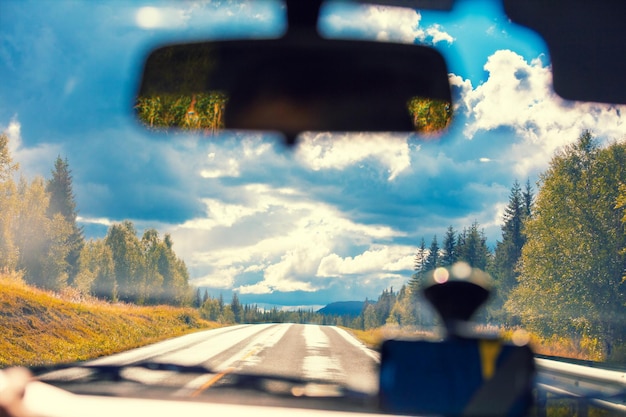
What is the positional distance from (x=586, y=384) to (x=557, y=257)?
6.92 feet

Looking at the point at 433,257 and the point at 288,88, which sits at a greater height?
the point at 288,88

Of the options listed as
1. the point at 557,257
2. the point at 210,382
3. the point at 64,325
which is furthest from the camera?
the point at 64,325

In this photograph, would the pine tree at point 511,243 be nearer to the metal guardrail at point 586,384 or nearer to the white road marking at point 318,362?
the metal guardrail at point 586,384

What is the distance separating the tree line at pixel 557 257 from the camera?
2496 mm

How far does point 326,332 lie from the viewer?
219 inches

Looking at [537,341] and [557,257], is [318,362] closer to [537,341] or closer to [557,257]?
[537,341]

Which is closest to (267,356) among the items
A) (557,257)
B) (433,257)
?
(433,257)

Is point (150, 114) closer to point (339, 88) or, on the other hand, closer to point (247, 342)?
point (339, 88)

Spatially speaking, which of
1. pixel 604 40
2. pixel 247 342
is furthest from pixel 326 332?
pixel 604 40

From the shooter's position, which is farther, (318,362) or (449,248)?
(318,362)

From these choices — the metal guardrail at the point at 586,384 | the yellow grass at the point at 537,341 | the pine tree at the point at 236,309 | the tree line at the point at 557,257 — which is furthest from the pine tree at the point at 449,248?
the pine tree at the point at 236,309

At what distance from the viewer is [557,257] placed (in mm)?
5215

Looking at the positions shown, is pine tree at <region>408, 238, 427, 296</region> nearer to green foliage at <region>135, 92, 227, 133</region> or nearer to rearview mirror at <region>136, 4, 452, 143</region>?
rearview mirror at <region>136, 4, 452, 143</region>

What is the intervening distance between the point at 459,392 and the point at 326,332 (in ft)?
12.0
